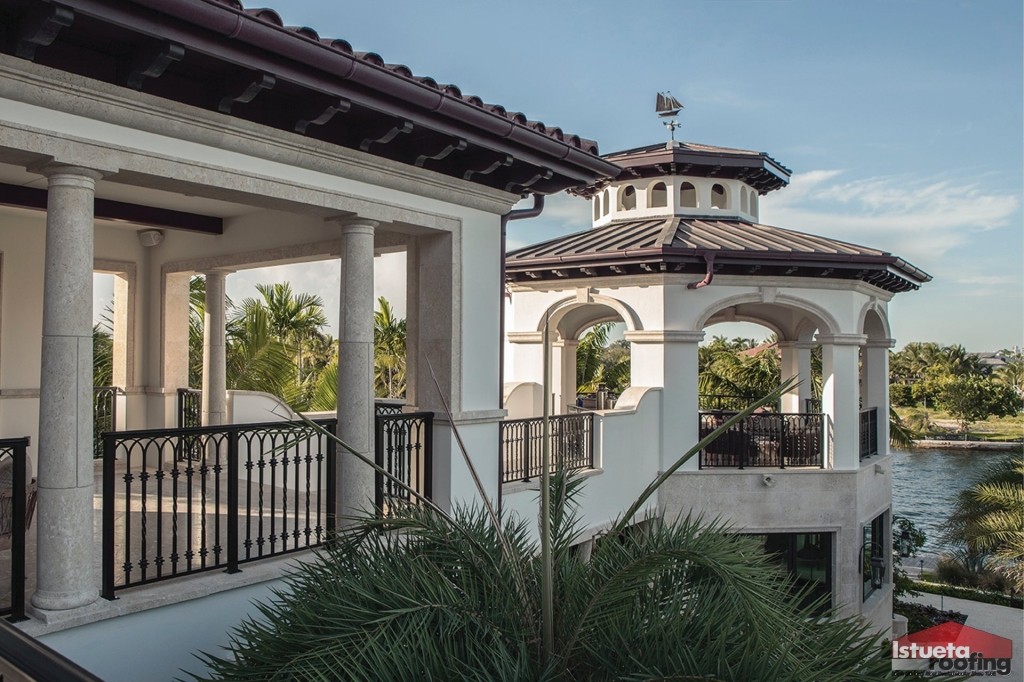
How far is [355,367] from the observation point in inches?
261

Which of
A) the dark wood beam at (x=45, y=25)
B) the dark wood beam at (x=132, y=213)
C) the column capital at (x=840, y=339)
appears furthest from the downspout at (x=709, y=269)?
the dark wood beam at (x=45, y=25)

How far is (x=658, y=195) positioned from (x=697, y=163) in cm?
104

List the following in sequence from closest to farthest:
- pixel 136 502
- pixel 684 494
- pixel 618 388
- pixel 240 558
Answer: pixel 240 558
pixel 136 502
pixel 684 494
pixel 618 388

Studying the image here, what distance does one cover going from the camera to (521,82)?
5122 cm

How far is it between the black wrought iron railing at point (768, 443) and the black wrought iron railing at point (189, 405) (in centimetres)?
820

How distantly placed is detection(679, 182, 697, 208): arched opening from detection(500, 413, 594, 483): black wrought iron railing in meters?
6.36

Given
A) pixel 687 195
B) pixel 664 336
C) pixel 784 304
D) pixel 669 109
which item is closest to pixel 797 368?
pixel 784 304

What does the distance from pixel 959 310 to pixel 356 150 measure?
6827 cm

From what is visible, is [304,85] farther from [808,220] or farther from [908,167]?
[808,220]

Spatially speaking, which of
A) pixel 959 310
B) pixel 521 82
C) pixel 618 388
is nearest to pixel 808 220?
pixel 959 310

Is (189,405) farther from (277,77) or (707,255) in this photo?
(707,255)

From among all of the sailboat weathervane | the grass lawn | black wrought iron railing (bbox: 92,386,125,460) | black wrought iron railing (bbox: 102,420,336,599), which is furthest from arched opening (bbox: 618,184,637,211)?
the grass lawn

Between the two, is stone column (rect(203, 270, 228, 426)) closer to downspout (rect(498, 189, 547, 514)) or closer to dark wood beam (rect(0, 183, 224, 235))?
dark wood beam (rect(0, 183, 224, 235))

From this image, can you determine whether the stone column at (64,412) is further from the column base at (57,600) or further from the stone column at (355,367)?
the stone column at (355,367)
